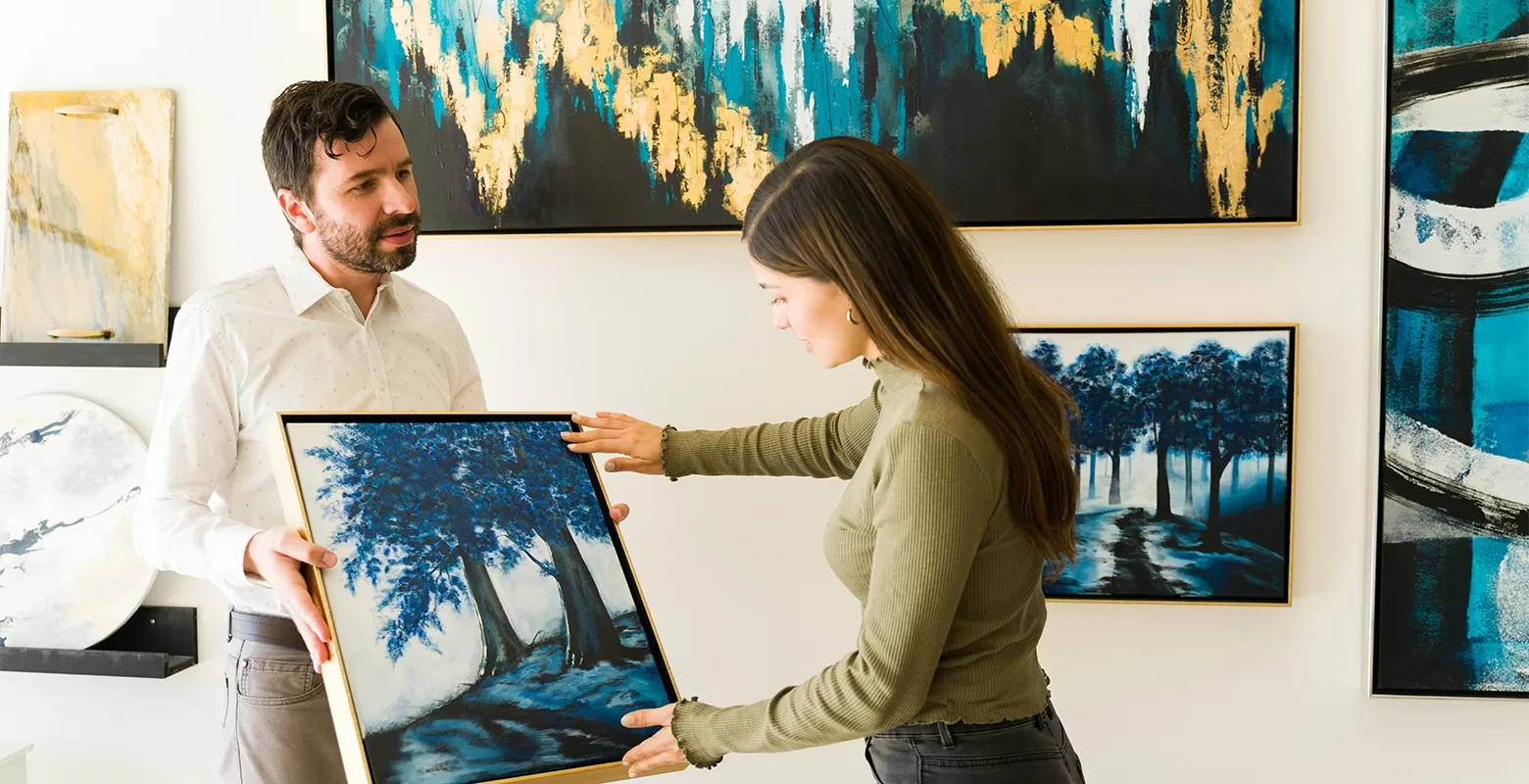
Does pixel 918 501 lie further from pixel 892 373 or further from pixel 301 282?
pixel 301 282

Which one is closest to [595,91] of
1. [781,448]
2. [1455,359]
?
[781,448]

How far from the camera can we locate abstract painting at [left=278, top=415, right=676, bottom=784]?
1220 mm

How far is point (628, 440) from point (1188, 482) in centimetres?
107

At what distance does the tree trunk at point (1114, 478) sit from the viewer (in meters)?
1.97

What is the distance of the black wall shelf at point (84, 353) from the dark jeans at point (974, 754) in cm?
169

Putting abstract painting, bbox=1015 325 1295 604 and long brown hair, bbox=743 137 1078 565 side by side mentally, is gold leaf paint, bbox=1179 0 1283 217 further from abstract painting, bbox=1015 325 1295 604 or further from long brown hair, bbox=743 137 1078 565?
long brown hair, bbox=743 137 1078 565

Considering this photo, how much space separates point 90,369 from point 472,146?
98cm

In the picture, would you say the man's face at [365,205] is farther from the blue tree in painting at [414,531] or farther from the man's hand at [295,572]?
the man's hand at [295,572]

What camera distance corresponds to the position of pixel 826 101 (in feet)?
6.40

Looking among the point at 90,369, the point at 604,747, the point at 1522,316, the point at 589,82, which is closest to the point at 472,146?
the point at 589,82

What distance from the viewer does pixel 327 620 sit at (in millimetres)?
1219

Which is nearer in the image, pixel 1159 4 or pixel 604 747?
pixel 604 747

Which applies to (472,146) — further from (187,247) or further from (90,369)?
(90,369)

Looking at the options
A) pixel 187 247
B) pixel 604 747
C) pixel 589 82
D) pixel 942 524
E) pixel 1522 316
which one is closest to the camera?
pixel 942 524
